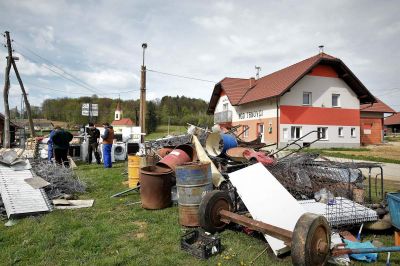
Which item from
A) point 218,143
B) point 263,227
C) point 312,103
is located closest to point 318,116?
point 312,103

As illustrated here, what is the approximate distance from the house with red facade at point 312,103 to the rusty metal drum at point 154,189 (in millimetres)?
19300

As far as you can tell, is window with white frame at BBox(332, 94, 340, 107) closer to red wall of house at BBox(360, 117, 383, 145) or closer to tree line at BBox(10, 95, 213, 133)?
red wall of house at BBox(360, 117, 383, 145)

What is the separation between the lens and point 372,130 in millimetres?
32344

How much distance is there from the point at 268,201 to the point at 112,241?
2388mm

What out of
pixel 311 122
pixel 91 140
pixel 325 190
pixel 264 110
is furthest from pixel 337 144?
pixel 325 190

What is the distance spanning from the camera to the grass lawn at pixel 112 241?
372 cm

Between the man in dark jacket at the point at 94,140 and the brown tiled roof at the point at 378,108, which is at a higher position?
the brown tiled roof at the point at 378,108

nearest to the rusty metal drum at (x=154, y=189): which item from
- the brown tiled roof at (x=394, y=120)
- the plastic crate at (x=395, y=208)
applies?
the plastic crate at (x=395, y=208)

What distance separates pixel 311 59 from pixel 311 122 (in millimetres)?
5564

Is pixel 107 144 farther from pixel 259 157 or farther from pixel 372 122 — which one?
pixel 372 122

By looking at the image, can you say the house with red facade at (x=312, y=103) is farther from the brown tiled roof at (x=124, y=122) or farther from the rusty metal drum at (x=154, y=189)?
the brown tiled roof at (x=124, y=122)

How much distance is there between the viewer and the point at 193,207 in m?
4.98

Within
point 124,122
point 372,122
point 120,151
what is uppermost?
point 124,122

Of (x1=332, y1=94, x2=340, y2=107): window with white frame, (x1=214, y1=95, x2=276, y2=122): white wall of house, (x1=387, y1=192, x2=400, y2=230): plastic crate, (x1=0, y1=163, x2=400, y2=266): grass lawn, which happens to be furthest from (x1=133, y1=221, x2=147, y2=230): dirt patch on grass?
(x1=332, y1=94, x2=340, y2=107): window with white frame
